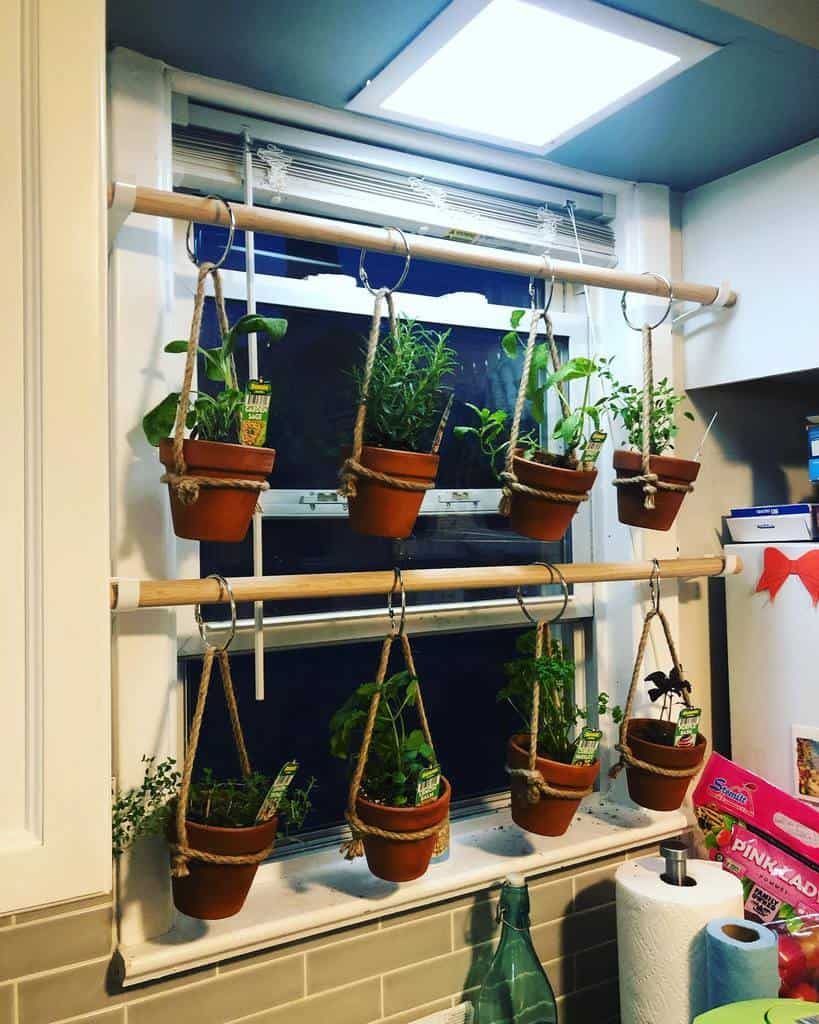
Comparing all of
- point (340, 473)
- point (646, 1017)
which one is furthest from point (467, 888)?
point (340, 473)

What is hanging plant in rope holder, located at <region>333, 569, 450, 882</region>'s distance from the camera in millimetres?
1198

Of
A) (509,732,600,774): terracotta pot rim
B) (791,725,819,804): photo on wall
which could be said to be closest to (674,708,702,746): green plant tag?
(509,732,600,774): terracotta pot rim

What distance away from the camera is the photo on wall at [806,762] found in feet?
5.05

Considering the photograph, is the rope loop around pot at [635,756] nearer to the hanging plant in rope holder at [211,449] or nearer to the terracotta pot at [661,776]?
the terracotta pot at [661,776]

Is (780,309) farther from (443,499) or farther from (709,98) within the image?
(443,499)

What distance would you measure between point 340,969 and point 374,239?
1131 mm

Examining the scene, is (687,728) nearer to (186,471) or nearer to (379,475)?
(379,475)

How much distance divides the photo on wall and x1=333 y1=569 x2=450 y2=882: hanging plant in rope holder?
2.40 ft

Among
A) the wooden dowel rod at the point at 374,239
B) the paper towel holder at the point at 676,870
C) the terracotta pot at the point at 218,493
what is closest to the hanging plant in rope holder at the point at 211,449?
the terracotta pot at the point at 218,493

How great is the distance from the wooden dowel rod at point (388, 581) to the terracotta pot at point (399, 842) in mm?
312

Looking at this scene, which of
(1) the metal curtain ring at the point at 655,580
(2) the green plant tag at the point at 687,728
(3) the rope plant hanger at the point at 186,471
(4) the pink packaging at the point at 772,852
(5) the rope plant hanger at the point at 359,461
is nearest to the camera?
(3) the rope plant hanger at the point at 186,471

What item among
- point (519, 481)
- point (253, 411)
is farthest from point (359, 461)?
point (519, 481)

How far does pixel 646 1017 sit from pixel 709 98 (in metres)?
1.46

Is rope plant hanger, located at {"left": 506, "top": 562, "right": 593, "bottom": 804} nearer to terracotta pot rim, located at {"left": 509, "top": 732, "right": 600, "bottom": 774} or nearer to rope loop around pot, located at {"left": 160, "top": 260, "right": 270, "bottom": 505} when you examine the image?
terracotta pot rim, located at {"left": 509, "top": 732, "right": 600, "bottom": 774}
